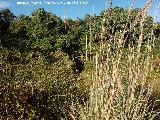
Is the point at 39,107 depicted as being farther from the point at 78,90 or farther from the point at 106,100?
the point at 106,100

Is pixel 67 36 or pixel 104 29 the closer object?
pixel 104 29

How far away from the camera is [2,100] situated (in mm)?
5953

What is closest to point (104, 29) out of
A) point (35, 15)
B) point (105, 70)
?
point (105, 70)

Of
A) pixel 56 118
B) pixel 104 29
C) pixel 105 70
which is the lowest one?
pixel 56 118

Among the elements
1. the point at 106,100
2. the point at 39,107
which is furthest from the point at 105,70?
the point at 39,107

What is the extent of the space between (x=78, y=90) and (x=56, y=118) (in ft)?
3.87

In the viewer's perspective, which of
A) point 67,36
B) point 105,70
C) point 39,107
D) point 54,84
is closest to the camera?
point 105,70

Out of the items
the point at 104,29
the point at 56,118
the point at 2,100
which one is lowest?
the point at 56,118

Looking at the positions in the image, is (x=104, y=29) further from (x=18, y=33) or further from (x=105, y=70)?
(x=18, y=33)

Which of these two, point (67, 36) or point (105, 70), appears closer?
point (105, 70)

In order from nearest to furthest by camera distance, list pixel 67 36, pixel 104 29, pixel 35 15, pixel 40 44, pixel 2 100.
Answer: pixel 104 29 < pixel 2 100 < pixel 40 44 < pixel 67 36 < pixel 35 15

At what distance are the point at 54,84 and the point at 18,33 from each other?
1428 centimetres

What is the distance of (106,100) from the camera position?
3.86 metres

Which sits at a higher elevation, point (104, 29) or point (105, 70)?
point (104, 29)
